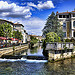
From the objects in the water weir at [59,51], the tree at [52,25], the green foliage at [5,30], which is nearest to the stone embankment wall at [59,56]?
the water weir at [59,51]

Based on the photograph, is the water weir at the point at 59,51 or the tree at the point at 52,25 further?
the tree at the point at 52,25

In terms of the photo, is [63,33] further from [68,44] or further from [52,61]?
[52,61]

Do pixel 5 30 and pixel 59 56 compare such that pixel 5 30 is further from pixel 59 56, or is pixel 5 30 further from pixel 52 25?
pixel 59 56

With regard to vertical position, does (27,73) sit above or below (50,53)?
below

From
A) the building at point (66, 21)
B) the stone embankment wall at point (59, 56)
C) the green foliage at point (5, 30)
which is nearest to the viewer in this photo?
the stone embankment wall at point (59, 56)

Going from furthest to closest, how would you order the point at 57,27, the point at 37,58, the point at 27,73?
1. the point at 57,27
2. the point at 37,58
3. the point at 27,73

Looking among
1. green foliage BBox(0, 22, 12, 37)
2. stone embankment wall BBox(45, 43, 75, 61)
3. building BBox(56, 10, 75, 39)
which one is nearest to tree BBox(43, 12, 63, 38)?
building BBox(56, 10, 75, 39)

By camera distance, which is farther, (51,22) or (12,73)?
(51,22)

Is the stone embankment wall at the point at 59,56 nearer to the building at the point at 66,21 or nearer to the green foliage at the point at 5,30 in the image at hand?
the building at the point at 66,21

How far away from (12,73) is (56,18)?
31732mm

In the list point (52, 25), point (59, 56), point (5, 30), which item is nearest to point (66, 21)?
point (52, 25)

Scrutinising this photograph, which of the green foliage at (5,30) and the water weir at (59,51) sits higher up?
the green foliage at (5,30)

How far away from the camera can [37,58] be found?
24.5 meters

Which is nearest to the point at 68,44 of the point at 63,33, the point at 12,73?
the point at 12,73
